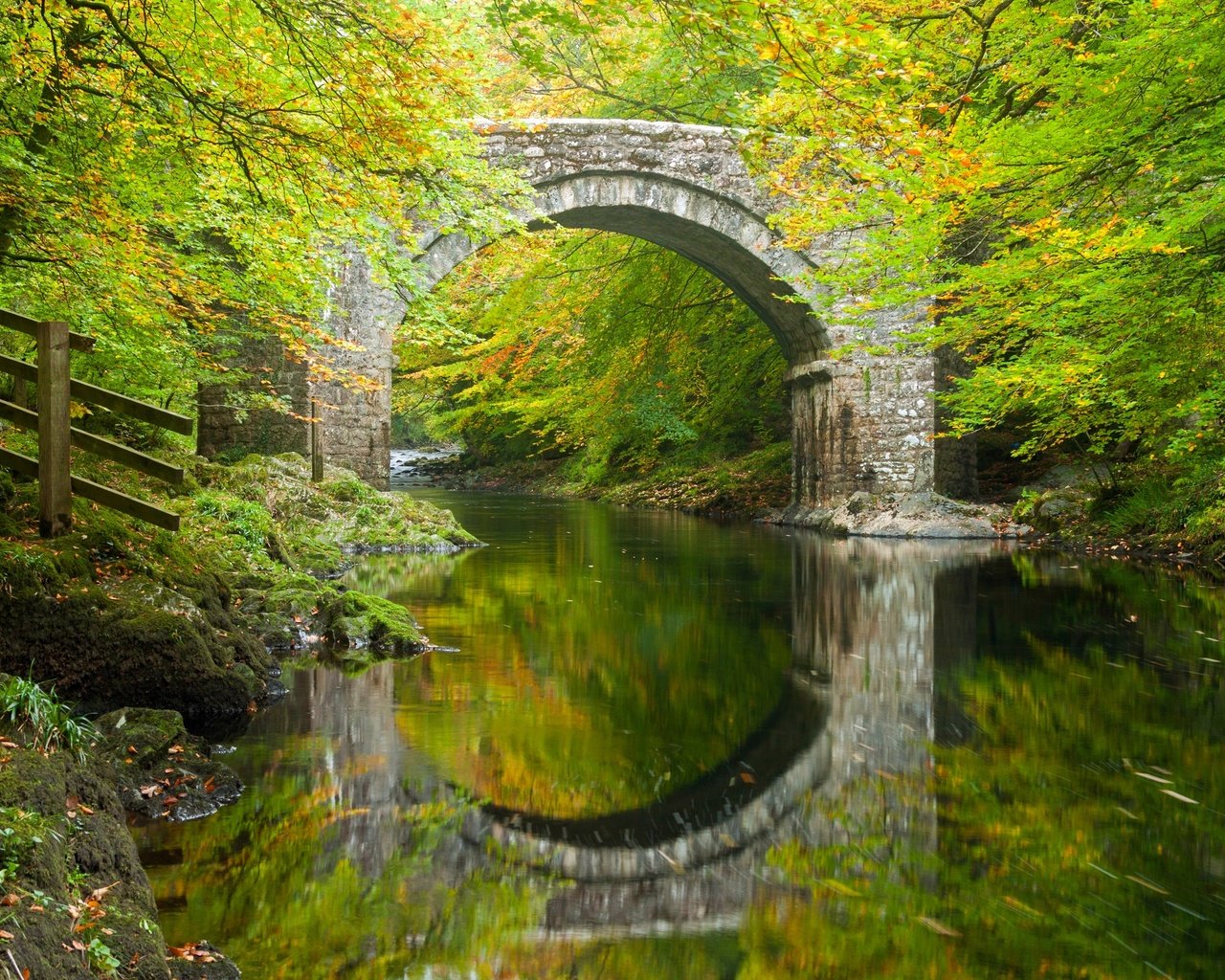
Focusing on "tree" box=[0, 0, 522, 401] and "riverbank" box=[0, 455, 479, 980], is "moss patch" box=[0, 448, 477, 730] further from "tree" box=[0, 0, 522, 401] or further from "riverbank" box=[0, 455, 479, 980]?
"tree" box=[0, 0, 522, 401]

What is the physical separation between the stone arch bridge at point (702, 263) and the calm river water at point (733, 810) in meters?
6.92

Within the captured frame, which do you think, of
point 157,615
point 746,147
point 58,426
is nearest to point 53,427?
point 58,426

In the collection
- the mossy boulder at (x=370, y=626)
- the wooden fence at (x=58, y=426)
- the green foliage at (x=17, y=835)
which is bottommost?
the green foliage at (x=17, y=835)

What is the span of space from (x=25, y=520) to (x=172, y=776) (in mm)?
2014

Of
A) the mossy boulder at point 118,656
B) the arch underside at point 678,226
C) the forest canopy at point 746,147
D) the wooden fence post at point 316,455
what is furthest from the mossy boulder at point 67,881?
the arch underside at point 678,226

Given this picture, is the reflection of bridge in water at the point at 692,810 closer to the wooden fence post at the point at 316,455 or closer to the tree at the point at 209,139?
the tree at the point at 209,139

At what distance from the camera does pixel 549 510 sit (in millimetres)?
19656

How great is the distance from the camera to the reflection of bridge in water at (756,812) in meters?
2.93

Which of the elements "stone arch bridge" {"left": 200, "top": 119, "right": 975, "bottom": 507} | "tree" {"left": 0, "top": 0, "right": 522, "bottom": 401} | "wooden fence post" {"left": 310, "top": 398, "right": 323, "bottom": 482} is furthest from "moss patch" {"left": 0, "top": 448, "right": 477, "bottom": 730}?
"stone arch bridge" {"left": 200, "top": 119, "right": 975, "bottom": 507}

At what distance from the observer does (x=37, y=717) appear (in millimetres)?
3318

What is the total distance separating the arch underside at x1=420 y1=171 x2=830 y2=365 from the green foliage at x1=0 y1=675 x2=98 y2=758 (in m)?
9.93

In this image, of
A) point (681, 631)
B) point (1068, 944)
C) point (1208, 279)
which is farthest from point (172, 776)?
point (1208, 279)

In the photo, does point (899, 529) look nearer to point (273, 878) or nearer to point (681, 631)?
point (681, 631)

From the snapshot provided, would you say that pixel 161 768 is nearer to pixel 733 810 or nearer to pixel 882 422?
pixel 733 810
